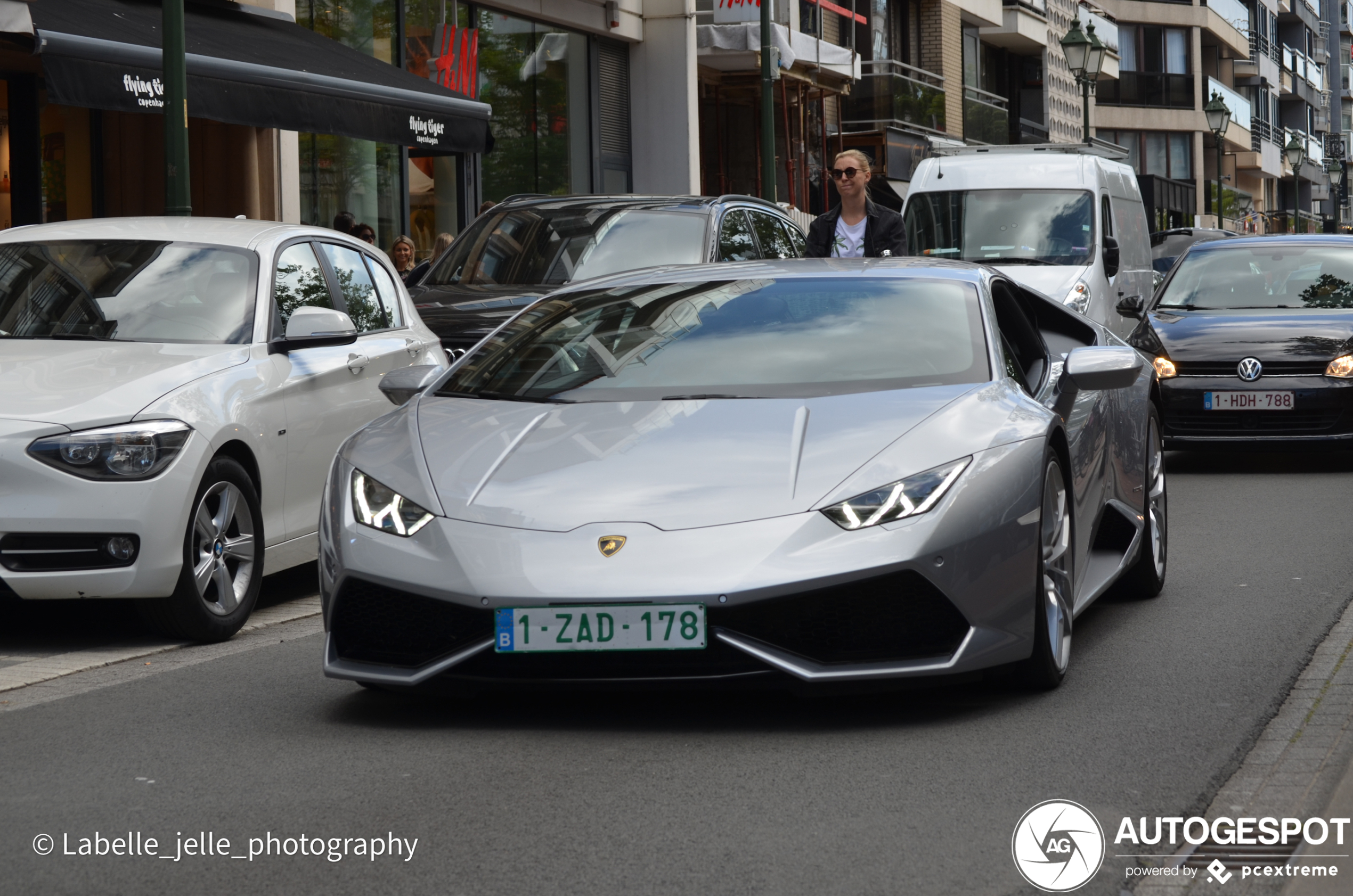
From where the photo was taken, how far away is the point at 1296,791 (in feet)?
15.1

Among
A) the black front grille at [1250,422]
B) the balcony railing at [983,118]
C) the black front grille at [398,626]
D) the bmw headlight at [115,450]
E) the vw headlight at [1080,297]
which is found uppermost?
the balcony railing at [983,118]

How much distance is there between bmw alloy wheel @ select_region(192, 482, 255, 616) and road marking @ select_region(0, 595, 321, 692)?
18 centimetres

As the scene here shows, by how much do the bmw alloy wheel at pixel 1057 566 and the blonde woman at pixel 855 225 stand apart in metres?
5.75

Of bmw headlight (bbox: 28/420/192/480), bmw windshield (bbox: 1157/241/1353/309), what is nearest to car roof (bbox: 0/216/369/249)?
bmw headlight (bbox: 28/420/192/480)

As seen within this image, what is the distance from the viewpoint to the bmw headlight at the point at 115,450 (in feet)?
22.6

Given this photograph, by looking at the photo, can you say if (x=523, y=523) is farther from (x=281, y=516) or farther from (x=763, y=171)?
(x=763, y=171)

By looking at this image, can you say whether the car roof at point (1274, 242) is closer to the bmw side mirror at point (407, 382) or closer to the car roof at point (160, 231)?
the car roof at point (160, 231)

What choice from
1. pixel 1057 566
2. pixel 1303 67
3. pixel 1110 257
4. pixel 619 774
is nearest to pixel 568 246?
pixel 1110 257

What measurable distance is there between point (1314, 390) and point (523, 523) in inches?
354

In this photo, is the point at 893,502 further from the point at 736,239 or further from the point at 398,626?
the point at 736,239

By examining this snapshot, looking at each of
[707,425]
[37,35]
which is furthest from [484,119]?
[707,425]

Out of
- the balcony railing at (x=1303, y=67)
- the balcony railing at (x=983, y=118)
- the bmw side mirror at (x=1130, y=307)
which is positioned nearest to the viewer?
the bmw side mirror at (x=1130, y=307)

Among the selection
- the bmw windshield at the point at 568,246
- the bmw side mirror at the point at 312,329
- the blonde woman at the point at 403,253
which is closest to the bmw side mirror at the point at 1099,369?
the bmw side mirror at the point at 312,329

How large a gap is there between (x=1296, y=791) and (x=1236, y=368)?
898 centimetres
